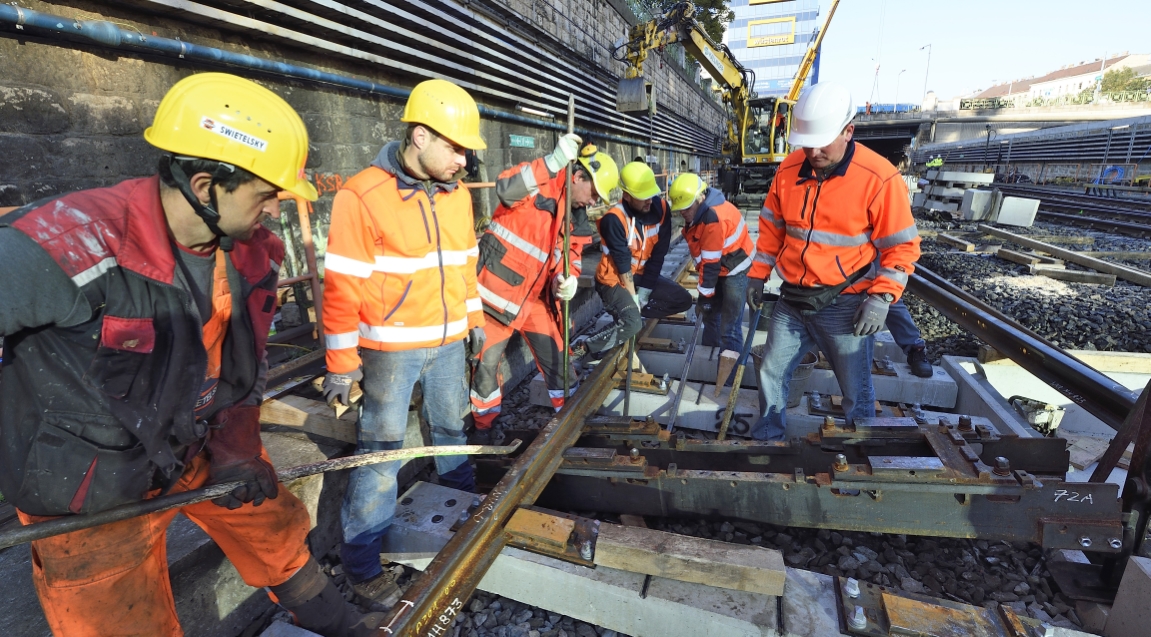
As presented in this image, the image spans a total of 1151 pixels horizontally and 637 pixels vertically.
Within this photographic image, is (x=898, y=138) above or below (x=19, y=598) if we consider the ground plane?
above

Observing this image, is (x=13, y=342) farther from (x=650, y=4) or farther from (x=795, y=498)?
(x=650, y=4)

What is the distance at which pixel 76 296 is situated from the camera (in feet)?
4.19

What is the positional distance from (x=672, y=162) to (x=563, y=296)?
1986 centimetres

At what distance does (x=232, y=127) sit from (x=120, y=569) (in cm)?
135

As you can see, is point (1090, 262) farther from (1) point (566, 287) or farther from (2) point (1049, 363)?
(1) point (566, 287)

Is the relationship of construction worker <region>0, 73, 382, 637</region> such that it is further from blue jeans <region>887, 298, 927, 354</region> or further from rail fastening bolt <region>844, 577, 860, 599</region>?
blue jeans <region>887, 298, 927, 354</region>

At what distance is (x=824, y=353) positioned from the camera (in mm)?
3266

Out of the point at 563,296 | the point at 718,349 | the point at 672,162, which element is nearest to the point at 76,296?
the point at 563,296

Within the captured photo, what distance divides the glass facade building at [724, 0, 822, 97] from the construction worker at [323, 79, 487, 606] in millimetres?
71343

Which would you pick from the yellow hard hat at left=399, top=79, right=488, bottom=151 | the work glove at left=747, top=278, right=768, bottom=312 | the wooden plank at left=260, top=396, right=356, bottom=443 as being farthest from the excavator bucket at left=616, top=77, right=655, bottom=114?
the wooden plank at left=260, top=396, right=356, bottom=443

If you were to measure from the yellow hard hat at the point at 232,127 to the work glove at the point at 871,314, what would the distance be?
2.84m

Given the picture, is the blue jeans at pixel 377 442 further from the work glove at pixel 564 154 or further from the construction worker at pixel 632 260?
the construction worker at pixel 632 260

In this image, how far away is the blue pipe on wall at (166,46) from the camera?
297cm

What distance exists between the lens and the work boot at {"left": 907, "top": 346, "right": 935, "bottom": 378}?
4279mm
